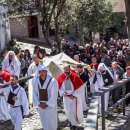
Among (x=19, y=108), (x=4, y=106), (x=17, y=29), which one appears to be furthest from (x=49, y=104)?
(x=17, y=29)

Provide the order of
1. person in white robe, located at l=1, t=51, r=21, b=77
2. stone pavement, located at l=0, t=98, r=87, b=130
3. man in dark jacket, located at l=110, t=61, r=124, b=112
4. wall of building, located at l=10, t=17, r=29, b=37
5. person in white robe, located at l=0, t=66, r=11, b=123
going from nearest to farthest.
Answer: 1. stone pavement, located at l=0, t=98, r=87, b=130
2. person in white robe, located at l=0, t=66, r=11, b=123
3. man in dark jacket, located at l=110, t=61, r=124, b=112
4. person in white robe, located at l=1, t=51, r=21, b=77
5. wall of building, located at l=10, t=17, r=29, b=37

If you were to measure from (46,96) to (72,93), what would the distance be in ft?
2.97

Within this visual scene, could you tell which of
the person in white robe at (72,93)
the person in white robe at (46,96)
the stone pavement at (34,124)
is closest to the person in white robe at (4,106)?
the stone pavement at (34,124)

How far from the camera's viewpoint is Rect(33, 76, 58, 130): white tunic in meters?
7.48

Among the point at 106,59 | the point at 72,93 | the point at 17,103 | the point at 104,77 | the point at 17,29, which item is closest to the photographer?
the point at 17,103

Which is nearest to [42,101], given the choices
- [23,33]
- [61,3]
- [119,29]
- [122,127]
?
[122,127]

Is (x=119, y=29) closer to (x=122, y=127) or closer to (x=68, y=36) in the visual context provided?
(x=68, y=36)

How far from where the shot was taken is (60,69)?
1013cm

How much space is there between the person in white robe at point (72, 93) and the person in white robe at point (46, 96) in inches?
26.6

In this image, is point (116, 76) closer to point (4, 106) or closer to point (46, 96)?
point (46, 96)

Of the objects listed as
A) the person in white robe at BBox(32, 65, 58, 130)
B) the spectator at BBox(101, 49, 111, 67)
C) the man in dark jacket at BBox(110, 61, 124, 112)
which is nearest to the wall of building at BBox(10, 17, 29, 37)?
the spectator at BBox(101, 49, 111, 67)

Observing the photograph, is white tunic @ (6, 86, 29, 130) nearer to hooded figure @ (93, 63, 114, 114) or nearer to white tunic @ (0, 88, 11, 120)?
white tunic @ (0, 88, 11, 120)

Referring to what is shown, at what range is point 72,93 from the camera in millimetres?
8219

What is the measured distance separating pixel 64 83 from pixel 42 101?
0.89 meters
